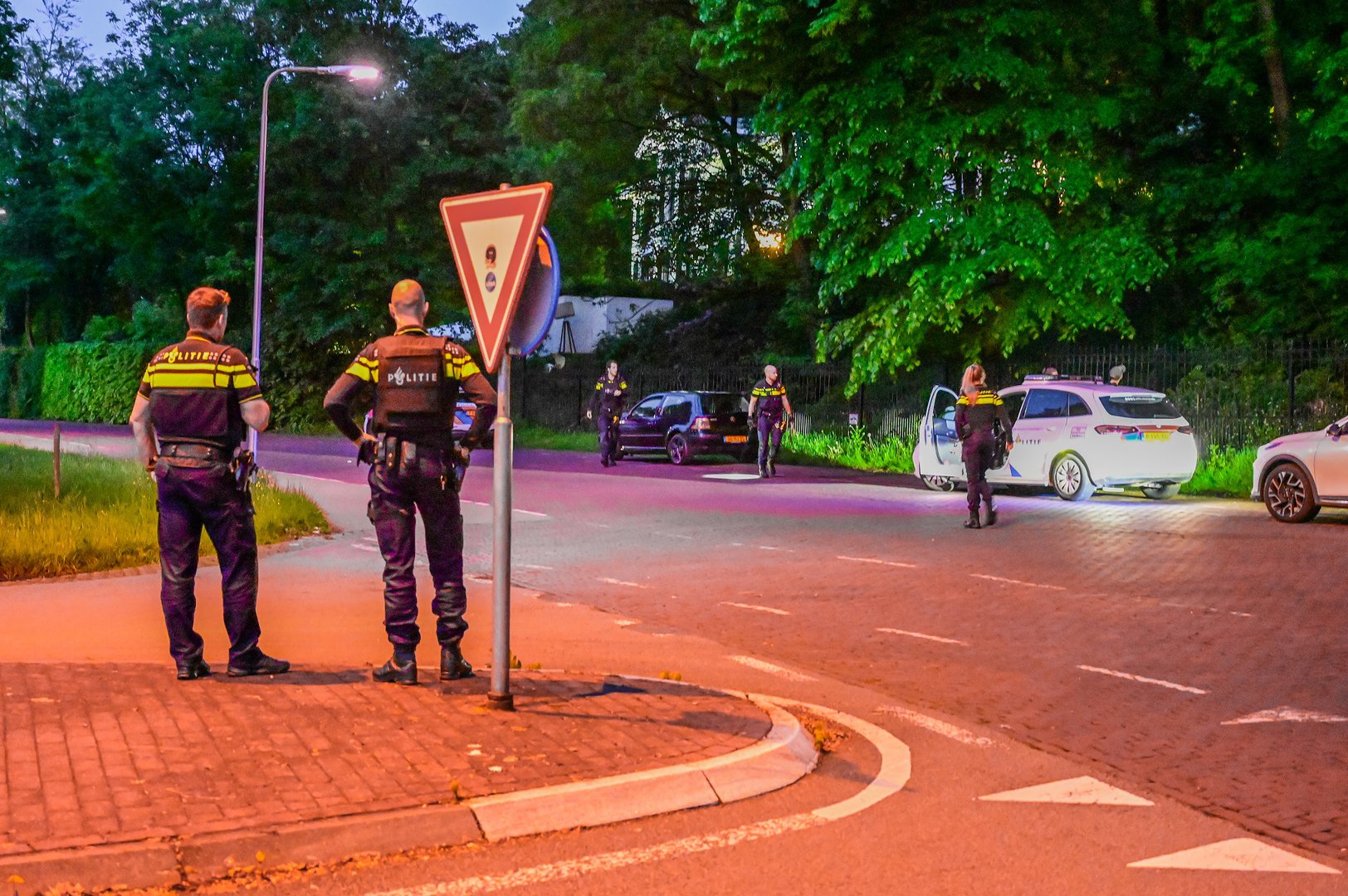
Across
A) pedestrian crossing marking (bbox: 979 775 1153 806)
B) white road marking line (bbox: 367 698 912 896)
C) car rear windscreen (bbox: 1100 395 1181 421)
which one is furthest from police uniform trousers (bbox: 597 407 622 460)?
pedestrian crossing marking (bbox: 979 775 1153 806)

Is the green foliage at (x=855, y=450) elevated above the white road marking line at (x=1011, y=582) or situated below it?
above

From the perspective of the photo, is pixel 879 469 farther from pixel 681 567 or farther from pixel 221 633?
pixel 221 633

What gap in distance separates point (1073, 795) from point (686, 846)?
166 centimetres

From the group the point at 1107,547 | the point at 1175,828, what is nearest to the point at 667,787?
the point at 1175,828

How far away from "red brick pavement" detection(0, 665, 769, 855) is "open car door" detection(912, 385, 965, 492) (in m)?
14.5

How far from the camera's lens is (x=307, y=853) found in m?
4.76

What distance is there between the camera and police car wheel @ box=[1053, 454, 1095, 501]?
1991 centimetres

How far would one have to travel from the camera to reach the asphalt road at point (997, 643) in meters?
5.18

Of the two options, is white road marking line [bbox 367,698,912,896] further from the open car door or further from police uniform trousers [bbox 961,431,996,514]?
the open car door

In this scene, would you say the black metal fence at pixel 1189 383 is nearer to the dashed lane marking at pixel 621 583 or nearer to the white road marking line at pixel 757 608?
the dashed lane marking at pixel 621 583

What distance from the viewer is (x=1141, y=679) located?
821 centimetres

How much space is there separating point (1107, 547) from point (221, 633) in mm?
8772

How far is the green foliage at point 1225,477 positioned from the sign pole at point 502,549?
1694cm

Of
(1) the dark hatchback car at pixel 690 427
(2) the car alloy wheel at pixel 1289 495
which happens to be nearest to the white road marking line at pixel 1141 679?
(2) the car alloy wheel at pixel 1289 495
